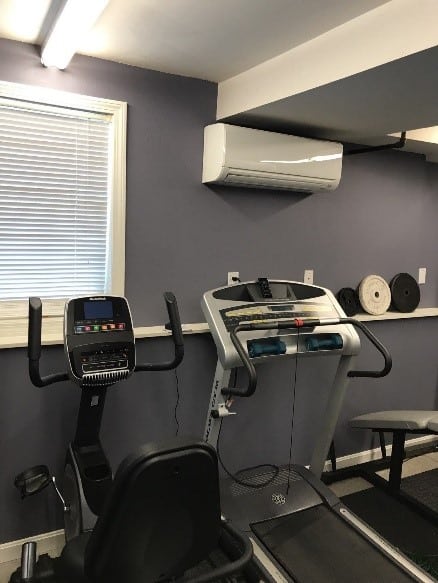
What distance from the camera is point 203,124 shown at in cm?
260

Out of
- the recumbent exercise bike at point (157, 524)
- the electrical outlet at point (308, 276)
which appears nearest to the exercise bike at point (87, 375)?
the recumbent exercise bike at point (157, 524)

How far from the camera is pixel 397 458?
2.85 metres

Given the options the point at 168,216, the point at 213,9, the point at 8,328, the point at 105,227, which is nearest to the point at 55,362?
the point at 8,328

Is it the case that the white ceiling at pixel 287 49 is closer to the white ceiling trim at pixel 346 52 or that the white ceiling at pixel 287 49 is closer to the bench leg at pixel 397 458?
the white ceiling trim at pixel 346 52

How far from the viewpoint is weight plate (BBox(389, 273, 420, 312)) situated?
347 cm

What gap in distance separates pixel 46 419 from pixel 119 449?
0.43 meters

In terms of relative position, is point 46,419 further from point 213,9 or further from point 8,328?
point 213,9

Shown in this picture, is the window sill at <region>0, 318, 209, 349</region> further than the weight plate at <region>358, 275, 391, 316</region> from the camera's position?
No

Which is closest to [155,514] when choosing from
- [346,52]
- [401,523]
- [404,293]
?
[346,52]

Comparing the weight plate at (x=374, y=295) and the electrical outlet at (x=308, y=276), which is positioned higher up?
the electrical outlet at (x=308, y=276)

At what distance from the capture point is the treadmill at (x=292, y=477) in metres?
2.06

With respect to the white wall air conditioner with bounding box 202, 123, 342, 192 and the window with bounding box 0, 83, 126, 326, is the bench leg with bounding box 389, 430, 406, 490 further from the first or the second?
the window with bounding box 0, 83, 126, 326

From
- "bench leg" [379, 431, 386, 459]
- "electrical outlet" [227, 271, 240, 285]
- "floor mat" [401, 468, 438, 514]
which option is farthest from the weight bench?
"electrical outlet" [227, 271, 240, 285]

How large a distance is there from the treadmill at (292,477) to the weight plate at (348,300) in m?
0.65
